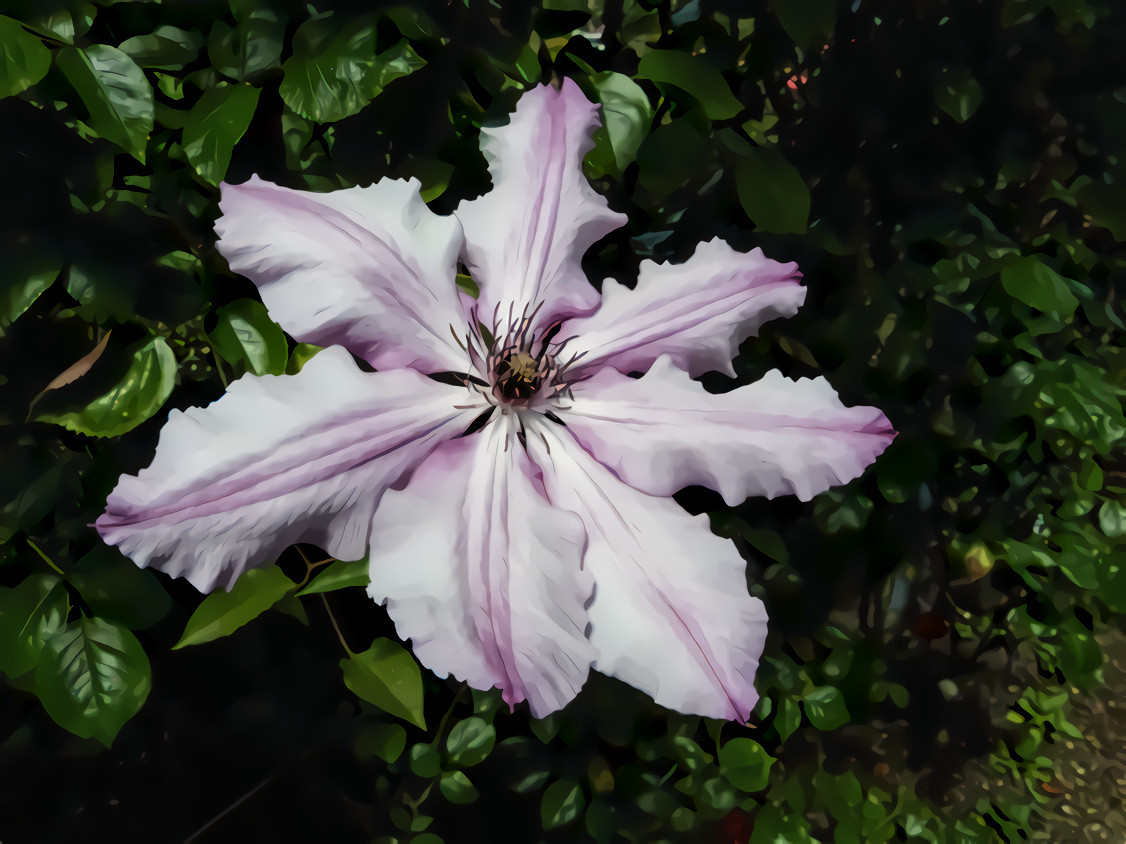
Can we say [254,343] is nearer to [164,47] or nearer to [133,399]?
[133,399]


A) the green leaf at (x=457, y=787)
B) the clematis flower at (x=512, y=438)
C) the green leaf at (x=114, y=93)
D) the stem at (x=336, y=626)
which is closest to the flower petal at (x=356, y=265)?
the clematis flower at (x=512, y=438)

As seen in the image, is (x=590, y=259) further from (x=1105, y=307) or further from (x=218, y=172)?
(x=1105, y=307)

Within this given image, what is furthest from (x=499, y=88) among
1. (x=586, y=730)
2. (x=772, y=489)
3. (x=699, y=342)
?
(x=586, y=730)

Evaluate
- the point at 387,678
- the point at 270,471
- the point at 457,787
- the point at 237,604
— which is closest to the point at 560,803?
the point at 457,787

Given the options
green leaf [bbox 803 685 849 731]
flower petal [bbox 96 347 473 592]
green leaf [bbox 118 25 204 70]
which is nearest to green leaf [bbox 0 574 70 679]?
flower petal [bbox 96 347 473 592]

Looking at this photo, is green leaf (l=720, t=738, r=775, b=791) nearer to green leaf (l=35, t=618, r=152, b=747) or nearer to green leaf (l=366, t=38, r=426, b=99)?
green leaf (l=35, t=618, r=152, b=747)

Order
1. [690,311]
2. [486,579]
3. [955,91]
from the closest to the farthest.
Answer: [486,579], [690,311], [955,91]

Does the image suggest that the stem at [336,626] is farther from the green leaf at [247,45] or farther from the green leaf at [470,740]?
the green leaf at [247,45]
